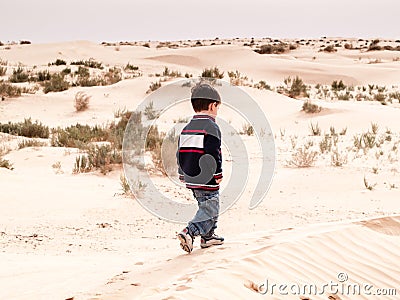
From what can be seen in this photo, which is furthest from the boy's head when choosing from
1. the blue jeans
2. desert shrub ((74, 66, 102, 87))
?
desert shrub ((74, 66, 102, 87))

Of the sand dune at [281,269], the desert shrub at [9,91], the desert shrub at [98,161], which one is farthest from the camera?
the desert shrub at [9,91]

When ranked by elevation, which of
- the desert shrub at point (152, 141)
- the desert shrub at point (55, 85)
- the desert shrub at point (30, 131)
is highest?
the desert shrub at point (55, 85)

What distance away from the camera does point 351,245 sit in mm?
4875

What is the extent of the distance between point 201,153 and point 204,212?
1.65 feet

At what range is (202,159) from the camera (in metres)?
4.37

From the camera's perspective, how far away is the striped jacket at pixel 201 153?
436 cm

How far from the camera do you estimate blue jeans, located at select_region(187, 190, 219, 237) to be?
455cm

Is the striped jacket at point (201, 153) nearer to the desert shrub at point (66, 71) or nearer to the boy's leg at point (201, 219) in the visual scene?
the boy's leg at point (201, 219)

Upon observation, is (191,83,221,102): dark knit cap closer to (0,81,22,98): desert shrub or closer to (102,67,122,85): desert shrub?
Result: (0,81,22,98): desert shrub

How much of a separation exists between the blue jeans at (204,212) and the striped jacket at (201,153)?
0.30 ft

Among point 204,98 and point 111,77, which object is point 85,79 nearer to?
point 111,77

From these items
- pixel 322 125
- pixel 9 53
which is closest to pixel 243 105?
pixel 322 125

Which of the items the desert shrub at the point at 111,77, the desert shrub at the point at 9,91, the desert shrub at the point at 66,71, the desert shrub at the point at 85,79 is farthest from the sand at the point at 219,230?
the desert shrub at the point at 66,71

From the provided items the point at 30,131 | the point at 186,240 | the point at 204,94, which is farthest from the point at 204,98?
the point at 30,131
